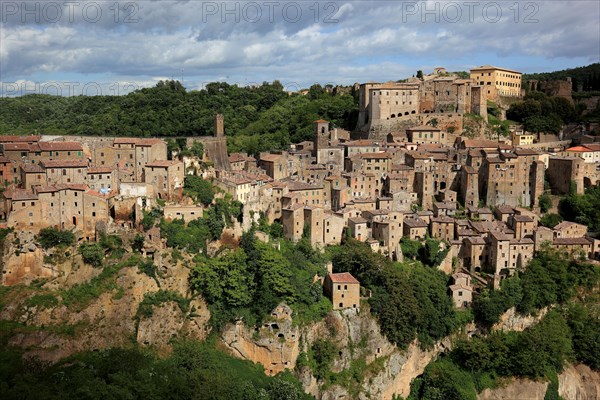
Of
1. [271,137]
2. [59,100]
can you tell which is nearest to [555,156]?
[271,137]

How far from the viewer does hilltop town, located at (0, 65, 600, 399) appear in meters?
36.2

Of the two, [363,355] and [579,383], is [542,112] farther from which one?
[363,355]

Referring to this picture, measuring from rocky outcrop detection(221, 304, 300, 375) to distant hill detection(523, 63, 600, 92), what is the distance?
59826 mm

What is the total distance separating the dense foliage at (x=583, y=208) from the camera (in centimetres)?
5025

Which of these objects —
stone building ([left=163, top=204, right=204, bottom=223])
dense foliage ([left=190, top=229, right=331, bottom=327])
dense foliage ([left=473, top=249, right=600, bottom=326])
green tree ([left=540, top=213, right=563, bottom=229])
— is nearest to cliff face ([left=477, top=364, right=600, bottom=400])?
dense foliage ([left=473, top=249, right=600, bottom=326])

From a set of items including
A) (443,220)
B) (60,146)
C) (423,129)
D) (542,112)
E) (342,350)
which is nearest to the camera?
(342,350)

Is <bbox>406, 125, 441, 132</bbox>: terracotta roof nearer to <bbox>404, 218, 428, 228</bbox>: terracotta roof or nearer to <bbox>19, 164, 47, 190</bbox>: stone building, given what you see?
<bbox>404, 218, 428, 228</bbox>: terracotta roof

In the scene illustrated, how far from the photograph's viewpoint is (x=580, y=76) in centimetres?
8750

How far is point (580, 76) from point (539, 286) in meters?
54.5

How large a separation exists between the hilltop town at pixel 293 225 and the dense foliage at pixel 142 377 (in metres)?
1.67

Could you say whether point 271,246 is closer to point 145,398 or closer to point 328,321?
point 328,321

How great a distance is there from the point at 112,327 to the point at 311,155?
2667 centimetres

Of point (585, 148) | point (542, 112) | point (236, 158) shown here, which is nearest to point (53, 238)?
point (236, 158)

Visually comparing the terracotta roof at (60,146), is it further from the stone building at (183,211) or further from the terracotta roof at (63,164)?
the stone building at (183,211)
